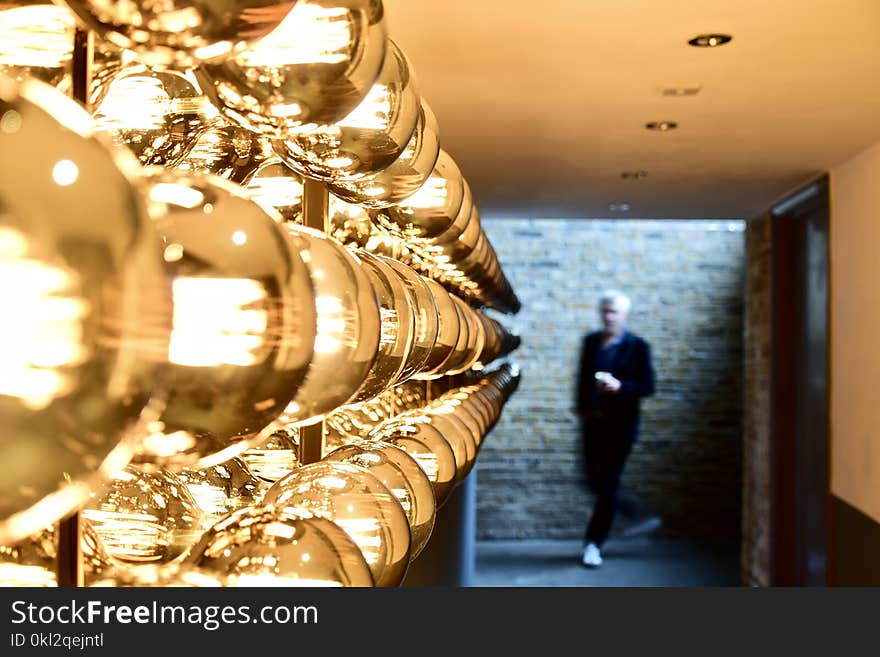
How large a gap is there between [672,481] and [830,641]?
6455mm

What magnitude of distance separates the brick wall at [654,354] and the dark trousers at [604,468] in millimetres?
110

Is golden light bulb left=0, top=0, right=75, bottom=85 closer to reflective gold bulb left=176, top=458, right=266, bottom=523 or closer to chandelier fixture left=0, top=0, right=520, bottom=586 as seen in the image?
chandelier fixture left=0, top=0, right=520, bottom=586

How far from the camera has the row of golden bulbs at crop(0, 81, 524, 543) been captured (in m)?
0.18

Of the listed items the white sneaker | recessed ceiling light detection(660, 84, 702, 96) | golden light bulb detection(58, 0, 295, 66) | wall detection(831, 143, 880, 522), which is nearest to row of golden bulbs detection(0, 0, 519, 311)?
golden light bulb detection(58, 0, 295, 66)

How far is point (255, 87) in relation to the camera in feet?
1.27

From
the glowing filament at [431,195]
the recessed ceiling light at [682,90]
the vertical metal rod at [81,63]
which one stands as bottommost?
the vertical metal rod at [81,63]

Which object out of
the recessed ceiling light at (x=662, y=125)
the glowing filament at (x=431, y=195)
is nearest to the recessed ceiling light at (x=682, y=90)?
the recessed ceiling light at (x=662, y=125)

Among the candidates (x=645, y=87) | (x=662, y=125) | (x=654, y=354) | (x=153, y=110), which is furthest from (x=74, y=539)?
(x=654, y=354)

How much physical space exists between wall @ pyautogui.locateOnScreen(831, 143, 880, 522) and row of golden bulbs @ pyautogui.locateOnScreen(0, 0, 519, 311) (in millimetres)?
3202

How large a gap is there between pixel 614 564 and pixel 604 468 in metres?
0.56

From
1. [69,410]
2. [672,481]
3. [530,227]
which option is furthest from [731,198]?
[69,410]

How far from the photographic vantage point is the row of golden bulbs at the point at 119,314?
179 mm

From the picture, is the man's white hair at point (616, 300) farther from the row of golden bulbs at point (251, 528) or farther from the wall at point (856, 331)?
the row of golden bulbs at point (251, 528)

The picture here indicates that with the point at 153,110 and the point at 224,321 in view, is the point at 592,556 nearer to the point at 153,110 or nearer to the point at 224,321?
the point at 153,110
